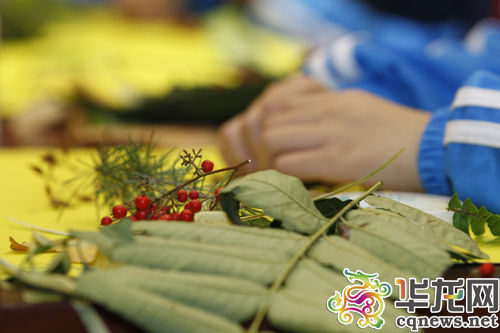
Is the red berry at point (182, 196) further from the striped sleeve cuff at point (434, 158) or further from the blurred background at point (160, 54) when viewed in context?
the blurred background at point (160, 54)

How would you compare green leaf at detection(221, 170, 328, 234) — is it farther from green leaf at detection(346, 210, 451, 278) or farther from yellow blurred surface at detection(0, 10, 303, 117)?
yellow blurred surface at detection(0, 10, 303, 117)

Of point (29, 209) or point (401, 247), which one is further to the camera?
point (29, 209)

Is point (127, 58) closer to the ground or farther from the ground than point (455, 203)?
farther from the ground

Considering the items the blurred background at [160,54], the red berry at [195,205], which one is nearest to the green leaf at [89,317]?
the red berry at [195,205]

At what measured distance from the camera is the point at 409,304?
0.25 meters

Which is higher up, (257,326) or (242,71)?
(242,71)

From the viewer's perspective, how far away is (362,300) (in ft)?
0.81

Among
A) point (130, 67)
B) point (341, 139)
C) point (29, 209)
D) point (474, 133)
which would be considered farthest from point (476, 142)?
point (130, 67)

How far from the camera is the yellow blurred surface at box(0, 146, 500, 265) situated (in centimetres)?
35

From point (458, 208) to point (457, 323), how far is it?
0.12 metres

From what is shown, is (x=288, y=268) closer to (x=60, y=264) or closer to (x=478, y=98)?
(x=60, y=264)

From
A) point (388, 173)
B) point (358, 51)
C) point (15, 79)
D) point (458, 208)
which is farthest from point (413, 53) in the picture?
point (15, 79)

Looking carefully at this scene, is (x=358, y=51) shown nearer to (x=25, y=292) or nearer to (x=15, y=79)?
(x=25, y=292)

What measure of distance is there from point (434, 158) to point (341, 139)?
0.27ft
